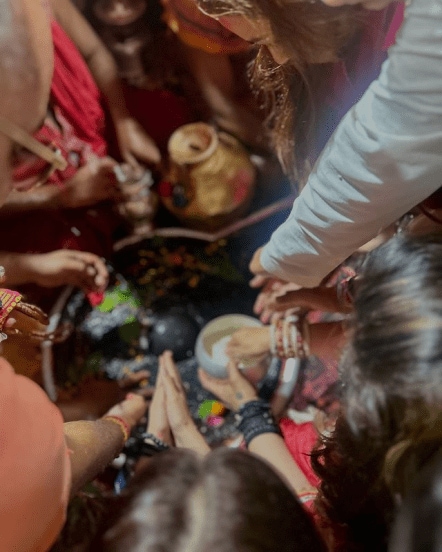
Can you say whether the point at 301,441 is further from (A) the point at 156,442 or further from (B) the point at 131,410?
(B) the point at 131,410

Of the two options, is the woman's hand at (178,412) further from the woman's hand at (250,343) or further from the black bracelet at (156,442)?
the woman's hand at (250,343)

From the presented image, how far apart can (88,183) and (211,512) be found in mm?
1100

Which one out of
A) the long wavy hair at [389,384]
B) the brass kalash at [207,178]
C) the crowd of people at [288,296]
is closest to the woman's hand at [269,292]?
the crowd of people at [288,296]

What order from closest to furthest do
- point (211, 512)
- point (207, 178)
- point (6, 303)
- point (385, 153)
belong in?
point (211, 512), point (385, 153), point (6, 303), point (207, 178)

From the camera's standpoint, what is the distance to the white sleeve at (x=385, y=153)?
0.59m

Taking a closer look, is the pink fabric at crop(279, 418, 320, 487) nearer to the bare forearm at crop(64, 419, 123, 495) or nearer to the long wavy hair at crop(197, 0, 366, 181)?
the bare forearm at crop(64, 419, 123, 495)

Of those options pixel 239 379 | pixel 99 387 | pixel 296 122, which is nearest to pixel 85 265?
pixel 99 387

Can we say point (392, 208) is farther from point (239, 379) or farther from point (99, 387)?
point (99, 387)

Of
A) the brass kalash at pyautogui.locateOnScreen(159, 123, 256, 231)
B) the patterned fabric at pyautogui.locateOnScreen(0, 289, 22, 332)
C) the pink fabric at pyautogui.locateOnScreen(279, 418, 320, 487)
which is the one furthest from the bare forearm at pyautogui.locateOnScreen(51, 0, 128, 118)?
the pink fabric at pyautogui.locateOnScreen(279, 418, 320, 487)

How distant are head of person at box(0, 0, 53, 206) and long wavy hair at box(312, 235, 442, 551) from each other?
2.34 feet

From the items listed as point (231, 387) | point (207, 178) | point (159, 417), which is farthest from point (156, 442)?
point (207, 178)

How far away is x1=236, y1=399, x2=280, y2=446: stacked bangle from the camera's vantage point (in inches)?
42.9

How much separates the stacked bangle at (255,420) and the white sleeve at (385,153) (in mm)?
436

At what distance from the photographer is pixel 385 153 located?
2.11ft
